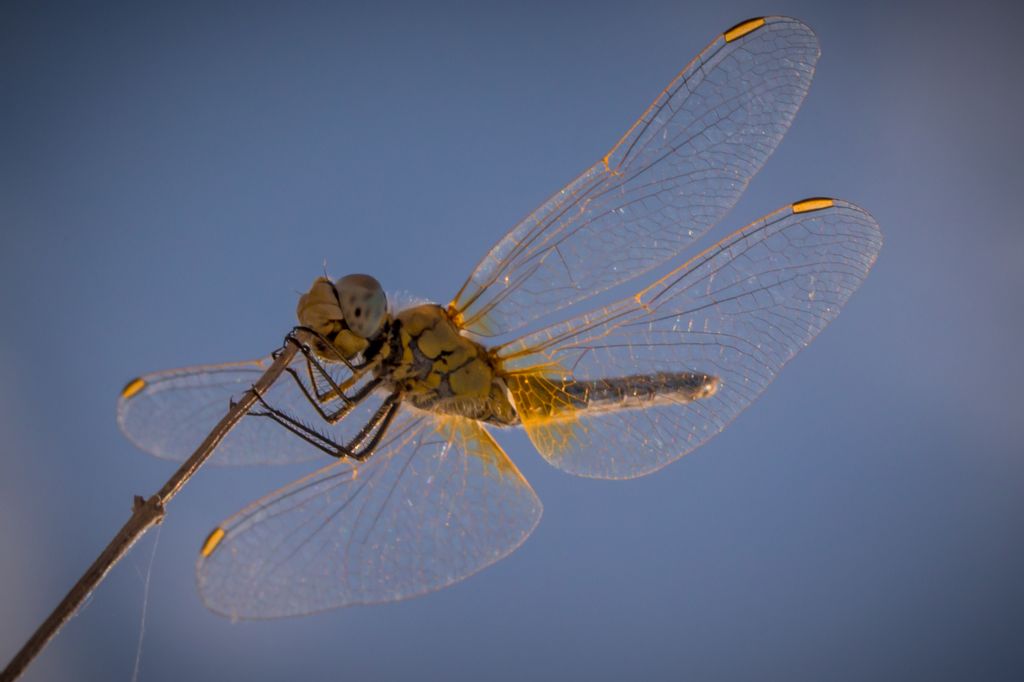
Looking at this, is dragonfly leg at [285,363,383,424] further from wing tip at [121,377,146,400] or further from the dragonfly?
wing tip at [121,377,146,400]

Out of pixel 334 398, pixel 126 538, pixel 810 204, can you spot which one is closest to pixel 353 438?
pixel 334 398

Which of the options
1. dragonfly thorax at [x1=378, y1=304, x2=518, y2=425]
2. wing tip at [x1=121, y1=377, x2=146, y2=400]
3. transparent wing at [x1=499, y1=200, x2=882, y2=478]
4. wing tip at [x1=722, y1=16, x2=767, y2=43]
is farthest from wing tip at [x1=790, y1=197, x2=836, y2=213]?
wing tip at [x1=121, y1=377, x2=146, y2=400]

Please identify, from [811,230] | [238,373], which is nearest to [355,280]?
[238,373]

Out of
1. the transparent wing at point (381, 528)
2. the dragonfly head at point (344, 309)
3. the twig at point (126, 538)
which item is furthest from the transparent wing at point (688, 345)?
the twig at point (126, 538)

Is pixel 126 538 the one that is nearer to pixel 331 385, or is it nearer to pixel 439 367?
pixel 331 385

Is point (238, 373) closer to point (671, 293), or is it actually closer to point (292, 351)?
point (292, 351)

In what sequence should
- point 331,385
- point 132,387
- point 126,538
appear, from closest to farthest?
point 126,538 < point 331,385 < point 132,387

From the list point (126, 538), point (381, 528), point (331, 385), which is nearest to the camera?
point (126, 538)
